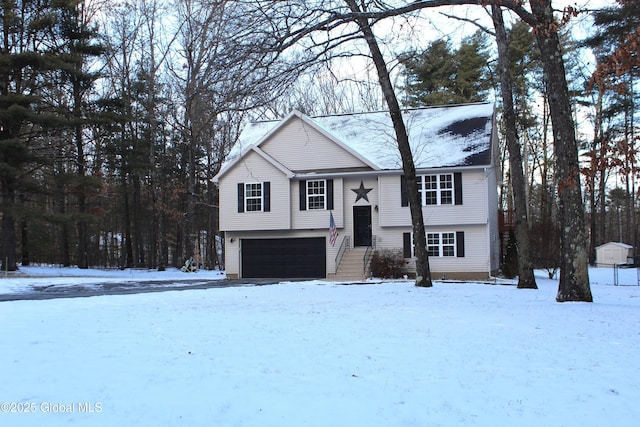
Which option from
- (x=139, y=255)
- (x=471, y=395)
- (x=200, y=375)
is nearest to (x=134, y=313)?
(x=200, y=375)

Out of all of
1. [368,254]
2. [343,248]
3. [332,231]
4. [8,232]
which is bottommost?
[368,254]

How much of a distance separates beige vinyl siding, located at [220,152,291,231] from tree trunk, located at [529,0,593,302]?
16.9m

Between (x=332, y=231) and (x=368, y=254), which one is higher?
(x=332, y=231)

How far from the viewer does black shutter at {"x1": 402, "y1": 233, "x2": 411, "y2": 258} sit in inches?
1035

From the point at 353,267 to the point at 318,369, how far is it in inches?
809

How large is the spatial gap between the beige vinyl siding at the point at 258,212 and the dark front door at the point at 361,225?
318 centimetres

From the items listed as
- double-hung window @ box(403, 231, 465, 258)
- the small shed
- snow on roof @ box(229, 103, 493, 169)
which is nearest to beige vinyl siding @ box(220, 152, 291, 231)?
snow on roof @ box(229, 103, 493, 169)

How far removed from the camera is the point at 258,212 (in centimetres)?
2791

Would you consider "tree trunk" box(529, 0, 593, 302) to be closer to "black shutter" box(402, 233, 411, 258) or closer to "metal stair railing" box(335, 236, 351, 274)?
"black shutter" box(402, 233, 411, 258)

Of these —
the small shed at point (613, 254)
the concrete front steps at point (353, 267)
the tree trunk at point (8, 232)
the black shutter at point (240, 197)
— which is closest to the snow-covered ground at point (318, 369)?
the concrete front steps at point (353, 267)

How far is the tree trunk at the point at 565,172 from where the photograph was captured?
11.6m

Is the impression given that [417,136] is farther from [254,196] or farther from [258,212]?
[258,212]

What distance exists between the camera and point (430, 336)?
23.8 feet

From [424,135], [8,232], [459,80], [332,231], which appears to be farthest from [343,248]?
[459,80]
